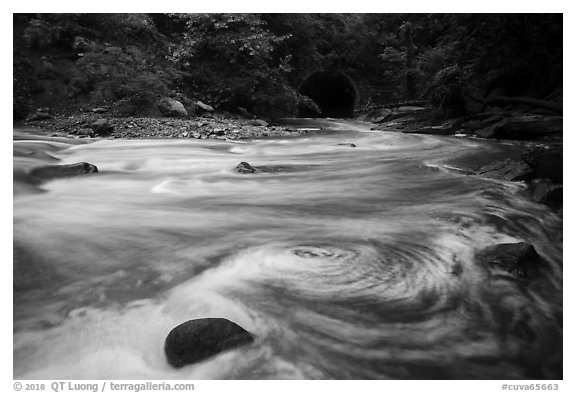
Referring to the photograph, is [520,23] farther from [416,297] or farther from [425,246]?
[416,297]

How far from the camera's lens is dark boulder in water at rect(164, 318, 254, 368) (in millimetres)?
1750

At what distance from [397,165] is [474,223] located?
286 centimetres

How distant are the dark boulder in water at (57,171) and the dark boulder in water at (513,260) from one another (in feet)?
14.8

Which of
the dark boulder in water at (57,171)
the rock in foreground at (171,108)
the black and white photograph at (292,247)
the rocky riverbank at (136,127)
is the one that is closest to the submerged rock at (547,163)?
the black and white photograph at (292,247)

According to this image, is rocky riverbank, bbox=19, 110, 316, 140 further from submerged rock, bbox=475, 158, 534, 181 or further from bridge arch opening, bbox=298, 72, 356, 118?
bridge arch opening, bbox=298, 72, 356, 118

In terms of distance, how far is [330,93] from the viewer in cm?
2242

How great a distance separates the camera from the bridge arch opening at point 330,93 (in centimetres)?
2048

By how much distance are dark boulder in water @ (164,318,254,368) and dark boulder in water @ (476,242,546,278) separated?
170cm

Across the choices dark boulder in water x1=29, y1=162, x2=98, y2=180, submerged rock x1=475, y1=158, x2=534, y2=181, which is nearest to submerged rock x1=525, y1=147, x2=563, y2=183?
submerged rock x1=475, y1=158, x2=534, y2=181

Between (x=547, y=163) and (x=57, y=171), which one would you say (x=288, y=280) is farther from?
(x=57, y=171)

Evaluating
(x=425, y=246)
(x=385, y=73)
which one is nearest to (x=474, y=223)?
(x=425, y=246)

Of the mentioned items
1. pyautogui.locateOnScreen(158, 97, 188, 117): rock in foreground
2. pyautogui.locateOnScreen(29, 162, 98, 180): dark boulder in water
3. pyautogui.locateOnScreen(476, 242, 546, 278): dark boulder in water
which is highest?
pyautogui.locateOnScreen(158, 97, 188, 117): rock in foreground

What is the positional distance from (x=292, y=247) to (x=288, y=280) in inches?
21.2

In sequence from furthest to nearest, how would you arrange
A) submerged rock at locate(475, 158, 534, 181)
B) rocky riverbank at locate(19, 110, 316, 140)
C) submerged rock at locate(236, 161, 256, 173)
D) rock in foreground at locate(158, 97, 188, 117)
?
rock in foreground at locate(158, 97, 188, 117) < rocky riverbank at locate(19, 110, 316, 140) < submerged rock at locate(236, 161, 256, 173) < submerged rock at locate(475, 158, 534, 181)
